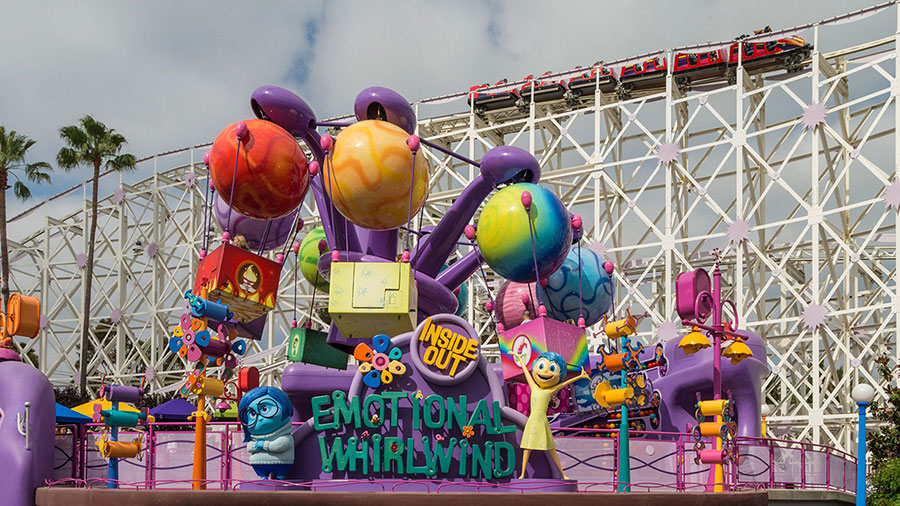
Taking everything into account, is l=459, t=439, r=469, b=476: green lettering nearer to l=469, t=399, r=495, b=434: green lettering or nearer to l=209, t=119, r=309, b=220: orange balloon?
l=469, t=399, r=495, b=434: green lettering

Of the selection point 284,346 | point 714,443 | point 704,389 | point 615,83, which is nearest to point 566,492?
point 714,443

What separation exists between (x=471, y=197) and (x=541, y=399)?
410cm

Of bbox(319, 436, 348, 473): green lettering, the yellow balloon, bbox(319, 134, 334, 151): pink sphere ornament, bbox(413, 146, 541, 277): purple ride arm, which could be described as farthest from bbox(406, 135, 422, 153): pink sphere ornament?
bbox(319, 436, 348, 473): green lettering

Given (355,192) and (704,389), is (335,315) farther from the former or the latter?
(704,389)

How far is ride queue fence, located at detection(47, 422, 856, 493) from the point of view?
15.6m

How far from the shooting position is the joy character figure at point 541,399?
13828mm

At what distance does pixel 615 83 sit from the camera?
102ft

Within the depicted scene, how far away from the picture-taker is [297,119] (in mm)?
16328

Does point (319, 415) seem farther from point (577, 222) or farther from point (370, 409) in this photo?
point (577, 222)

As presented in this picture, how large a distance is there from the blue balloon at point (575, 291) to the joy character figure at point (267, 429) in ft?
20.9

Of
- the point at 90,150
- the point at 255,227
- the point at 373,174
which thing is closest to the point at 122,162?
the point at 90,150

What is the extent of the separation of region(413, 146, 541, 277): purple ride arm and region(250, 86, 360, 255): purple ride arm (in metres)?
1.18

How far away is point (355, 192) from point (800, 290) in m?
17.1

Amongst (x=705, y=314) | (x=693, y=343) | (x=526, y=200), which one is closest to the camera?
(x=693, y=343)
